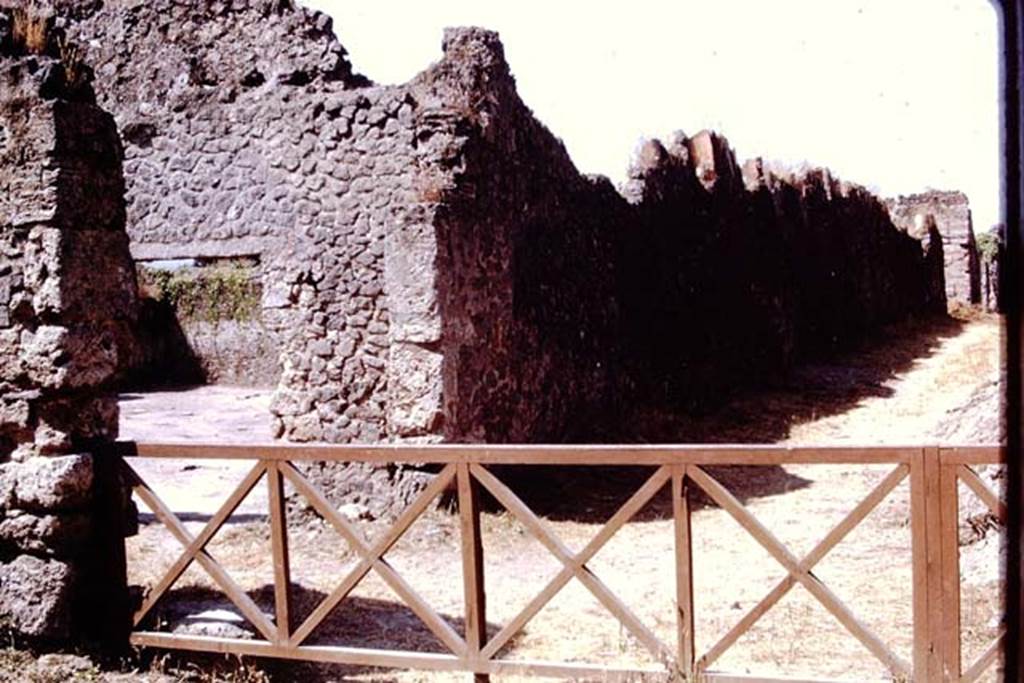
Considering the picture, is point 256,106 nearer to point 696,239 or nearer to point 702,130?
point 696,239

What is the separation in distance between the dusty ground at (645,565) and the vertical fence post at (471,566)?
86 cm

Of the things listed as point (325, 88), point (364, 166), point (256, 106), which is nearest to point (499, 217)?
point (364, 166)

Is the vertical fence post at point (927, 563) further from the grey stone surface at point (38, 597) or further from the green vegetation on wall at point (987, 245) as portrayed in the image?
the green vegetation on wall at point (987, 245)

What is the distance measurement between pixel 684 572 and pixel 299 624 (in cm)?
278

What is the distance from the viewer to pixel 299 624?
5.96 meters

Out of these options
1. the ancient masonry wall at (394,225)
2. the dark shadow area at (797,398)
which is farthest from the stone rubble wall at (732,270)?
the dark shadow area at (797,398)

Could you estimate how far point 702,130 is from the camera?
14578 millimetres

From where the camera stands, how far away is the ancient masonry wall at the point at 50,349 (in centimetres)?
488

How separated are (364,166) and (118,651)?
4.31 metres

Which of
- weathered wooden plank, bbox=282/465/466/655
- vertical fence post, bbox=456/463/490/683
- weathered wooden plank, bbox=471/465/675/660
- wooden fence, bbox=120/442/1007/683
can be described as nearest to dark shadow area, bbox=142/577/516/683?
wooden fence, bbox=120/442/1007/683

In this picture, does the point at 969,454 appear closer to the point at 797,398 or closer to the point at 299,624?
the point at 299,624

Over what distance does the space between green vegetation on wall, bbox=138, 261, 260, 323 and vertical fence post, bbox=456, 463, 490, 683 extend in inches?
419

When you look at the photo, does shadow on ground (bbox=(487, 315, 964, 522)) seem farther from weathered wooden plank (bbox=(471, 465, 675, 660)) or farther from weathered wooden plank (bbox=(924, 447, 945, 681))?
weathered wooden plank (bbox=(924, 447, 945, 681))

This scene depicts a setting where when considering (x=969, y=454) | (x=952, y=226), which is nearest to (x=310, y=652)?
(x=969, y=454)
